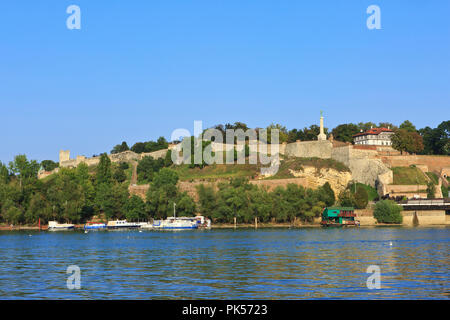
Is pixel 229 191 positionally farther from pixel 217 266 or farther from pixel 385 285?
pixel 385 285

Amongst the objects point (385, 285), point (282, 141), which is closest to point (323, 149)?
point (282, 141)

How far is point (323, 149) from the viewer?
346ft

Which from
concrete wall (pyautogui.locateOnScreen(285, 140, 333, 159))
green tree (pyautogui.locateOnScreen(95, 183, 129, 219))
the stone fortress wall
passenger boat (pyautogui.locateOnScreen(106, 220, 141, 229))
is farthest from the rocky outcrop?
green tree (pyautogui.locateOnScreen(95, 183, 129, 219))

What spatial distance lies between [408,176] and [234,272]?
240 feet

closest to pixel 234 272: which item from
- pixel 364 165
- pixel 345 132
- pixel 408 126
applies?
pixel 364 165

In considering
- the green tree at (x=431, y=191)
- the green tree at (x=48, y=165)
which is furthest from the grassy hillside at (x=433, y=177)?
the green tree at (x=48, y=165)

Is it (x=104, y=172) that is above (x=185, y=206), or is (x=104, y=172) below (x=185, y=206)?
above

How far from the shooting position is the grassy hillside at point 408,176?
9588cm

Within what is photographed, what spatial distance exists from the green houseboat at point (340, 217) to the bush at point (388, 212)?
12.2 feet

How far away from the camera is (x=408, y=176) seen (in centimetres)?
9731

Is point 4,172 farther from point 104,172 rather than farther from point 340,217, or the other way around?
point 340,217

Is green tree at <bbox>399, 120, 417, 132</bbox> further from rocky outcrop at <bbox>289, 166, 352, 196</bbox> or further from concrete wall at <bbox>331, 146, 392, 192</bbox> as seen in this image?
rocky outcrop at <bbox>289, 166, 352, 196</bbox>

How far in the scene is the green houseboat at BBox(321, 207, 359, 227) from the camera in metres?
87.8
